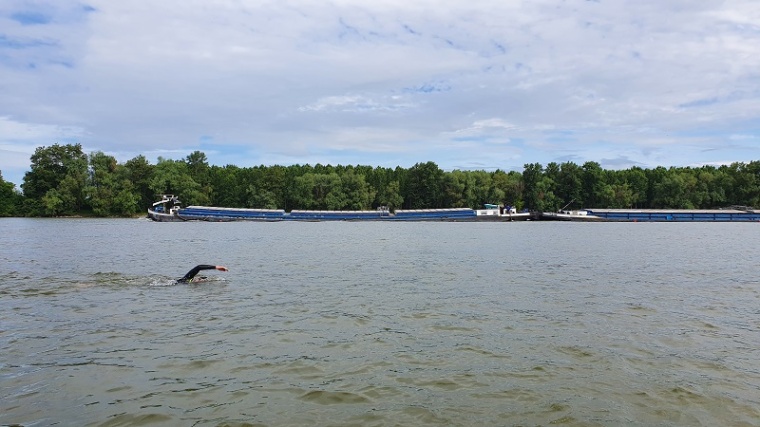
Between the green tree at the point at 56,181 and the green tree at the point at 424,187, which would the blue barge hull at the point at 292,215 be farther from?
the green tree at the point at 424,187

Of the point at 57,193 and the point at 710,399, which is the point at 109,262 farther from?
the point at 57,193

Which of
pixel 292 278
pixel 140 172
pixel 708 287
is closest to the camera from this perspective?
pixel 708 287

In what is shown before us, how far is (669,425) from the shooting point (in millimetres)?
10453

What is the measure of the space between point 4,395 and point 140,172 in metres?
179

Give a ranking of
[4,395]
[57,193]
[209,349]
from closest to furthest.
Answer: [4,395] < [209,349] < [57,193]

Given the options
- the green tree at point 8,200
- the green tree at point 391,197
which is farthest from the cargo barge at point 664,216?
the green tree at point 8,200

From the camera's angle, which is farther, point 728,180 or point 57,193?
point 728,180

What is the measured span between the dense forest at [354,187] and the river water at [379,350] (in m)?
149

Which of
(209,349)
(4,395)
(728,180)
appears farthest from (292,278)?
(728,180)

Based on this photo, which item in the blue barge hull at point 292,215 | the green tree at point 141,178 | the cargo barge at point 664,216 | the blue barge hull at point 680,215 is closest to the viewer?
the blue barge hull at point 292,215

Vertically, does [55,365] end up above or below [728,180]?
below

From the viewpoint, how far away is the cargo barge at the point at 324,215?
473ft

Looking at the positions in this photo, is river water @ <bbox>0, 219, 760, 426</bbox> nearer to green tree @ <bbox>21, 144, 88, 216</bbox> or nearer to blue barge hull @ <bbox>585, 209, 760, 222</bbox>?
blue barge hull @ <bbox>585, 209, 760, 222</bbox>

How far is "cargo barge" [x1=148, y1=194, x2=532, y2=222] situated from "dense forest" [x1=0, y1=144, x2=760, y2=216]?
726 inches
